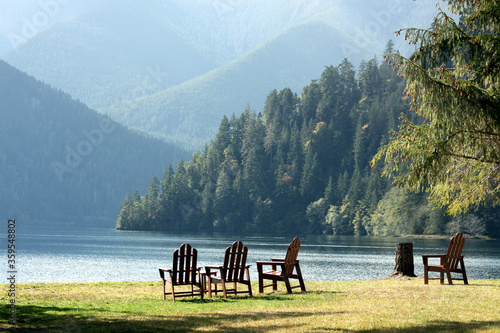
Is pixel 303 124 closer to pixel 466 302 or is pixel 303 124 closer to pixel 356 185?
pixel 356 185

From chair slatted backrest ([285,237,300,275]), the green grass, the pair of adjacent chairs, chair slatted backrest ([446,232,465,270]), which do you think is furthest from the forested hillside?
the green grass

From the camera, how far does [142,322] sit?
1049 centimetres

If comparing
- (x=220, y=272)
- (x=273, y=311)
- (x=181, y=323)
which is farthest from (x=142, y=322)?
(x=220, y=272)

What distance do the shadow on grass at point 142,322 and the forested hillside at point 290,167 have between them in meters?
112

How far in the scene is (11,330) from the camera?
9.60m

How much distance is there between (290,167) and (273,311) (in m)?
138

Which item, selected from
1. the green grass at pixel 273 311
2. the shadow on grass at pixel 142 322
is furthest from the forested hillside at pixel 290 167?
the shadow on grass at pixel 142 322

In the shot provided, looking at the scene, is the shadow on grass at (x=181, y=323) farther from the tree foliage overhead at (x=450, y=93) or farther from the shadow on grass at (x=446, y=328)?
the tree foliage overhead at (x=450, y=93)

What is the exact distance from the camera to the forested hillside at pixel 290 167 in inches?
5394

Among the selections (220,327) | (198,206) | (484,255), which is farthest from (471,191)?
(198,206)

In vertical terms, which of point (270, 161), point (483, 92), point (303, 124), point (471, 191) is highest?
point (303, 124)

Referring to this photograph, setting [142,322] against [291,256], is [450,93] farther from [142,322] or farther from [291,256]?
[142,322]

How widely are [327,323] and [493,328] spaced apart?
271 cm

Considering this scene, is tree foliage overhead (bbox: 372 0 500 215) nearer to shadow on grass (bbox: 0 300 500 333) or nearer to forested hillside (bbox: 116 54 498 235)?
shadow on grass (bbox: 0 300 500 333)
